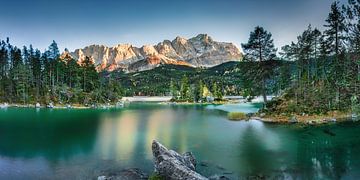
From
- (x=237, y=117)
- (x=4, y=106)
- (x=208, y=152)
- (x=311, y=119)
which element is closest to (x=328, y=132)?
(x=311, y=119)

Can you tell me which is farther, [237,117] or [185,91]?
[185,91]

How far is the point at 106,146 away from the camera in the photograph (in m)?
33.9

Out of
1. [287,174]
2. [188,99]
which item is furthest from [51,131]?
[188,99]

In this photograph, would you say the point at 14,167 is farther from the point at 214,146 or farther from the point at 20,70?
the point at 20,70

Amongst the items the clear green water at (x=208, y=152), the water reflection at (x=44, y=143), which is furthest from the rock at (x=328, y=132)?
the water reflection at (x=44, y=143)

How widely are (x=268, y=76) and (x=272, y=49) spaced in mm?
5788

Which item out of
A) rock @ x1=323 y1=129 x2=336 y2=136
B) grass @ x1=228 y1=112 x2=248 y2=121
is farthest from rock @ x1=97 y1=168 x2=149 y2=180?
grass @ x1=228 y1=112 x2=248 y2=121

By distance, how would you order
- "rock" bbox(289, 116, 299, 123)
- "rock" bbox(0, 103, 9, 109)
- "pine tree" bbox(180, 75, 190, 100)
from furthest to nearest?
"pine tree" bbox(180, 75, 190, 100)
"rock" bbox(0, 103, 9, 109)
"rock" bbox(289, 116, 299, 123)

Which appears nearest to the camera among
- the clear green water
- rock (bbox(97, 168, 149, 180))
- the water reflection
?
rock (bbox(97, 168, 149, 180))

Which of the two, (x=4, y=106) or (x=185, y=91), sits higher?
(x=185, y=91)

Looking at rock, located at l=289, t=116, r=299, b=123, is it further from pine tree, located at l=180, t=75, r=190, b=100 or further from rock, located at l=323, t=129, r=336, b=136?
pine tree, located at l=180, t=75, r=190, b=100

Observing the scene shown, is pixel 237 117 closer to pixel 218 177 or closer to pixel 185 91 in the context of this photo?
pixel 218 177

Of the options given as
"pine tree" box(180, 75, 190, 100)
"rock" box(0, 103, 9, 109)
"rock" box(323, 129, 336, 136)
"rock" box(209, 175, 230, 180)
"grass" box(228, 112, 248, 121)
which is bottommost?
"rock" box(209, 175, 230, 180)

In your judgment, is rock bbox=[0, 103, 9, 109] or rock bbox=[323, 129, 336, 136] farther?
rock bbox=[0, 103, 9, 109]
